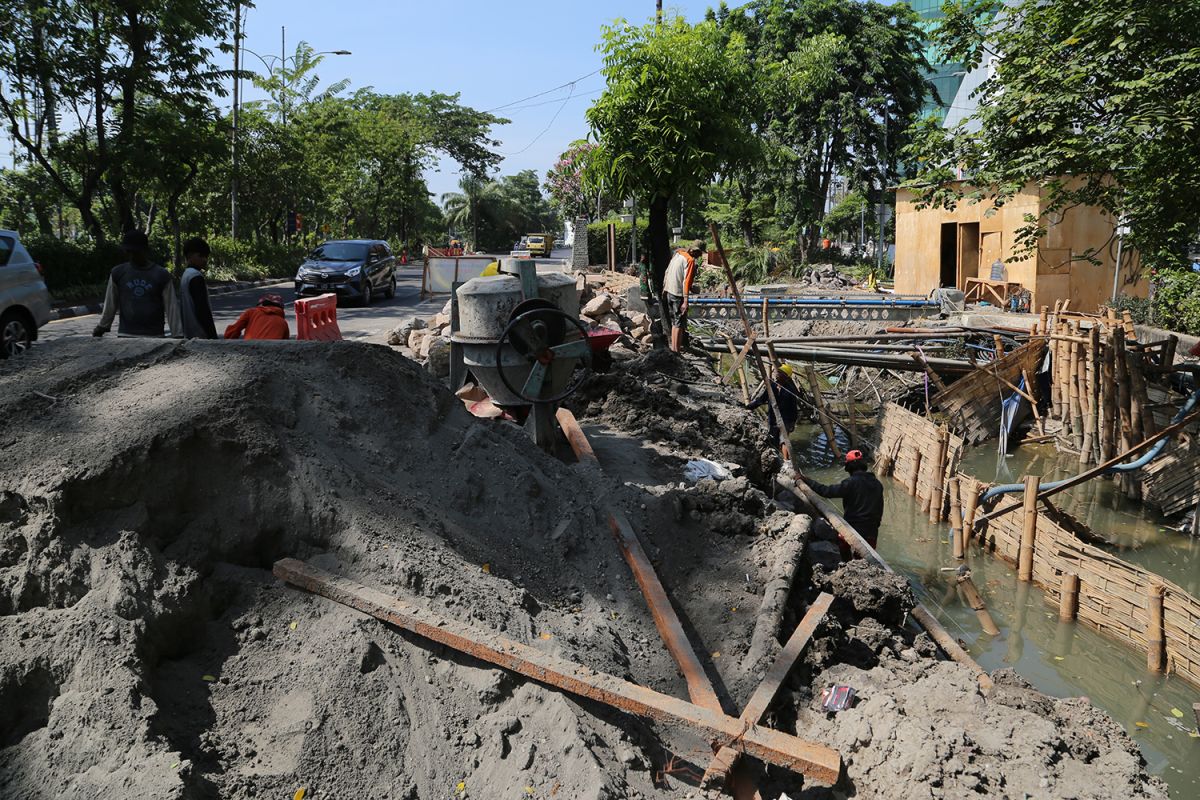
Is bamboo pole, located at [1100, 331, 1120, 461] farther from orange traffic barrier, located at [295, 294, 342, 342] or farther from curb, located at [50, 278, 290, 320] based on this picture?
curb, located at [50, 278, 290, 320]

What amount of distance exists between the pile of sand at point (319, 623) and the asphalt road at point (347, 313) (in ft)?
28.8

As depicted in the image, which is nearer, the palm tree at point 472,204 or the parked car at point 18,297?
the parked car at point 18,297

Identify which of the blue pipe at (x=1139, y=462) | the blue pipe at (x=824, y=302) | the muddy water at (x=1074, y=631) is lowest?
the muddy water at (x=1074, y=631)

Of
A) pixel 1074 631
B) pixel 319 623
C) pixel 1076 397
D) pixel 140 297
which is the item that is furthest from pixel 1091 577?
pixel 140 297

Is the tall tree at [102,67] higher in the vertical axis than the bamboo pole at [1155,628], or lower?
higher

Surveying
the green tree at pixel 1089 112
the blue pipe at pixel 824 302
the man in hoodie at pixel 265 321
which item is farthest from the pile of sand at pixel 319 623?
the blue pipe at pixel 824 302

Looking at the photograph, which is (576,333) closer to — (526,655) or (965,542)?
(526,655)

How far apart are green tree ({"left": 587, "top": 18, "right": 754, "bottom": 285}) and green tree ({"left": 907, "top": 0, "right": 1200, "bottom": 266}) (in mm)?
2560

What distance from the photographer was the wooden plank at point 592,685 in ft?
12.2

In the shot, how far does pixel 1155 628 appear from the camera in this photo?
714 centimetres

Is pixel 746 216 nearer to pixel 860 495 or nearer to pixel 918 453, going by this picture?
pixel 918 453

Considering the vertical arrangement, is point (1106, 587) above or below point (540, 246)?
below

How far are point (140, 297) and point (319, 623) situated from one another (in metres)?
3.71

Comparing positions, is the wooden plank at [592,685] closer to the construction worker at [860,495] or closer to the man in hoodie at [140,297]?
the man in hoodie at [140,297]
